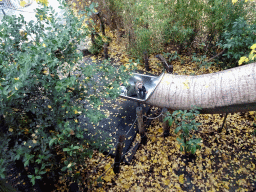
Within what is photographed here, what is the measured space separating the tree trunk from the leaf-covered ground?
981mm

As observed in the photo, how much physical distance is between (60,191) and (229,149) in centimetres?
414

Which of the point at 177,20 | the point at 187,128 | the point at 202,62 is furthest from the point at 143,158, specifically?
the point at 177,20

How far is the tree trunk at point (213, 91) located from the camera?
3418mm

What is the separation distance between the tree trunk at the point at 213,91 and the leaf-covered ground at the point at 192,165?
0.98 metres

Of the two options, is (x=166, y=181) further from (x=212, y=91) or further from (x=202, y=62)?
(x=202, y=62)

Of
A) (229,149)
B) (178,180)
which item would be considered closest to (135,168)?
(178,180)

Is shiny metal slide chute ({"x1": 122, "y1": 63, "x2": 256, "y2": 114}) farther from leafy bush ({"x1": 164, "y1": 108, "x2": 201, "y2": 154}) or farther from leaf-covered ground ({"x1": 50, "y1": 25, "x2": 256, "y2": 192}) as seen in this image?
leaf-covered ground ({"x1": 50, "y1": 25, "x2": 256, "y2": 192})

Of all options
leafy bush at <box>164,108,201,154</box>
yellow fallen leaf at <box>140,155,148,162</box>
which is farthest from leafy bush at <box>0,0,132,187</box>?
yellow fallen leaf at <box>140,155,148,162</box>

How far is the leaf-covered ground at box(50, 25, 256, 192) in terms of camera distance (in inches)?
143

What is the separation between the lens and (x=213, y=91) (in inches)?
148

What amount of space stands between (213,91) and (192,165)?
6.00 feet

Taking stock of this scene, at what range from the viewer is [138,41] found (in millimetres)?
6254

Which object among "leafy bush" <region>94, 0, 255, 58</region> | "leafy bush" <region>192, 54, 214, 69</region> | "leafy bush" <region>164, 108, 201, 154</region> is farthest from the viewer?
"leafy bush" <region>192, 54, 214, 69</region>

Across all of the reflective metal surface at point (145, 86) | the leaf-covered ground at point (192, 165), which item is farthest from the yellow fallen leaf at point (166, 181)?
the reflective metal surface at point (145, 86)
